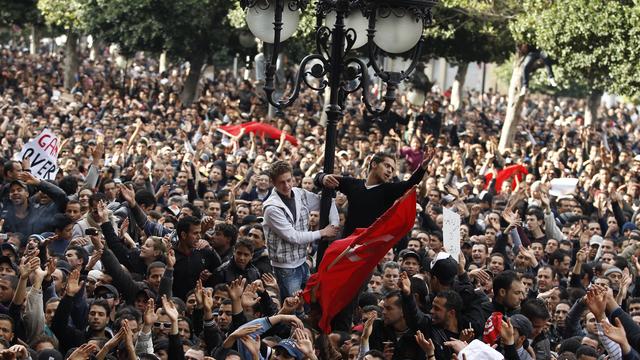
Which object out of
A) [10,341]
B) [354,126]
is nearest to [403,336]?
[10,341]

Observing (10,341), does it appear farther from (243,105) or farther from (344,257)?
(243,105)

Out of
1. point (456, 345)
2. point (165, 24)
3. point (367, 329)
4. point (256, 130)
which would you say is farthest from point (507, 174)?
point (165, 24)

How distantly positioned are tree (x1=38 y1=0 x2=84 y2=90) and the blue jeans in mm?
26400

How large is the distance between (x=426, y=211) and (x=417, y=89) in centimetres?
1754

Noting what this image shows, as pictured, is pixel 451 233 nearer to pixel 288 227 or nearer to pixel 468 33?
pixel 288 227

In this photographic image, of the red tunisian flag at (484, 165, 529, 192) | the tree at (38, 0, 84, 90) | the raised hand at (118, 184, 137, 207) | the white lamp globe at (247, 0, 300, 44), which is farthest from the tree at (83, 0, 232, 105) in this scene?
the white lamp globe at (247, 0, 300, 44)

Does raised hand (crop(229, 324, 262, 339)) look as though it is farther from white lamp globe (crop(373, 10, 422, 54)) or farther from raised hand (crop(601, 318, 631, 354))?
white lamp globe (crop(373, 10, 422, 54))

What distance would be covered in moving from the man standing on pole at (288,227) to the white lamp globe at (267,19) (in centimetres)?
171

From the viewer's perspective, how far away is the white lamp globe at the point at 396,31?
11.6 m

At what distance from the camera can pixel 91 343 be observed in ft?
28.8

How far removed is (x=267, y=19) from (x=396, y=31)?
46.0 inches

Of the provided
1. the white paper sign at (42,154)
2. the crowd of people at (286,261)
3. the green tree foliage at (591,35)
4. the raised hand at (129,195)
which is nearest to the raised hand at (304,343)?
the crowd of people at (286,261)

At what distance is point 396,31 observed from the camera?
11586mm

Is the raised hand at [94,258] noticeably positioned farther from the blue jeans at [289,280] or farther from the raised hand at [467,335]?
the raised hand at [467,335]
